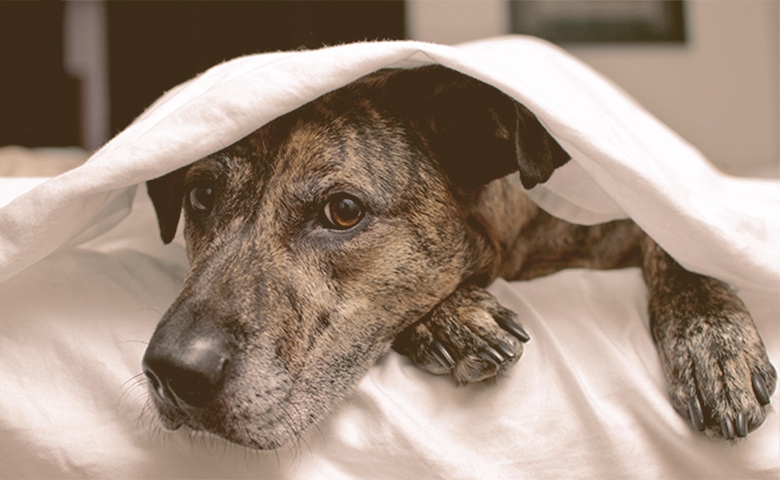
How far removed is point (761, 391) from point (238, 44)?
3.43 metres

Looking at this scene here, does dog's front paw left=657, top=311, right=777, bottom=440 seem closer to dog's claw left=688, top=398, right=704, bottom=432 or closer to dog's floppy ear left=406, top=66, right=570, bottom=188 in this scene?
dog's claw left=688, top=398, right=704, bottom=432

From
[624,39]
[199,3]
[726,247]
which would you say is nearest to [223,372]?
[726,247]

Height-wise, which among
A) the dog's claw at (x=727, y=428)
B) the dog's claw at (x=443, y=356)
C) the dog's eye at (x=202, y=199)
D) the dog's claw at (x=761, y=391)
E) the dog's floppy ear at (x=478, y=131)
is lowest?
the dog's claw at (x=727, y=428)

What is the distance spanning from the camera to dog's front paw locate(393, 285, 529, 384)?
0.99m

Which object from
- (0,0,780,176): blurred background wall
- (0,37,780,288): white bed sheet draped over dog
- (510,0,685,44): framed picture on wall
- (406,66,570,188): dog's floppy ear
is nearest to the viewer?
(0,37,780,288): white bed sheet draped over dog

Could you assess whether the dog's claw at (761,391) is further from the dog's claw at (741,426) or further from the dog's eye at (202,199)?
the dog's eye at (202,199)

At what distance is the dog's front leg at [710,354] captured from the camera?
0.93 metres

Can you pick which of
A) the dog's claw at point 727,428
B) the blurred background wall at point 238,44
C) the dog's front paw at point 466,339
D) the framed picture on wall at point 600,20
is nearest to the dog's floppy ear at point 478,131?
the dog's front paw at point 466,339

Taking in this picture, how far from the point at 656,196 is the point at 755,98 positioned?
4.60 meters

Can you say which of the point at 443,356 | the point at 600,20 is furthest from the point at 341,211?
the point at 600,20

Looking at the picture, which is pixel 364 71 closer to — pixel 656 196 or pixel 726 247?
pixel 656 196

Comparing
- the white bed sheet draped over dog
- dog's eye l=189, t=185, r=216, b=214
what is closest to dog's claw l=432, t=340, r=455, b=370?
the white bed sheet draped over dog

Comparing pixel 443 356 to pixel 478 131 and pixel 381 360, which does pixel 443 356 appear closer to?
Answer: pixel 381 360

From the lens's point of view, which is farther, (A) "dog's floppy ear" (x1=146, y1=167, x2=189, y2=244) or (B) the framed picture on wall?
(B) the framed picture on wall
